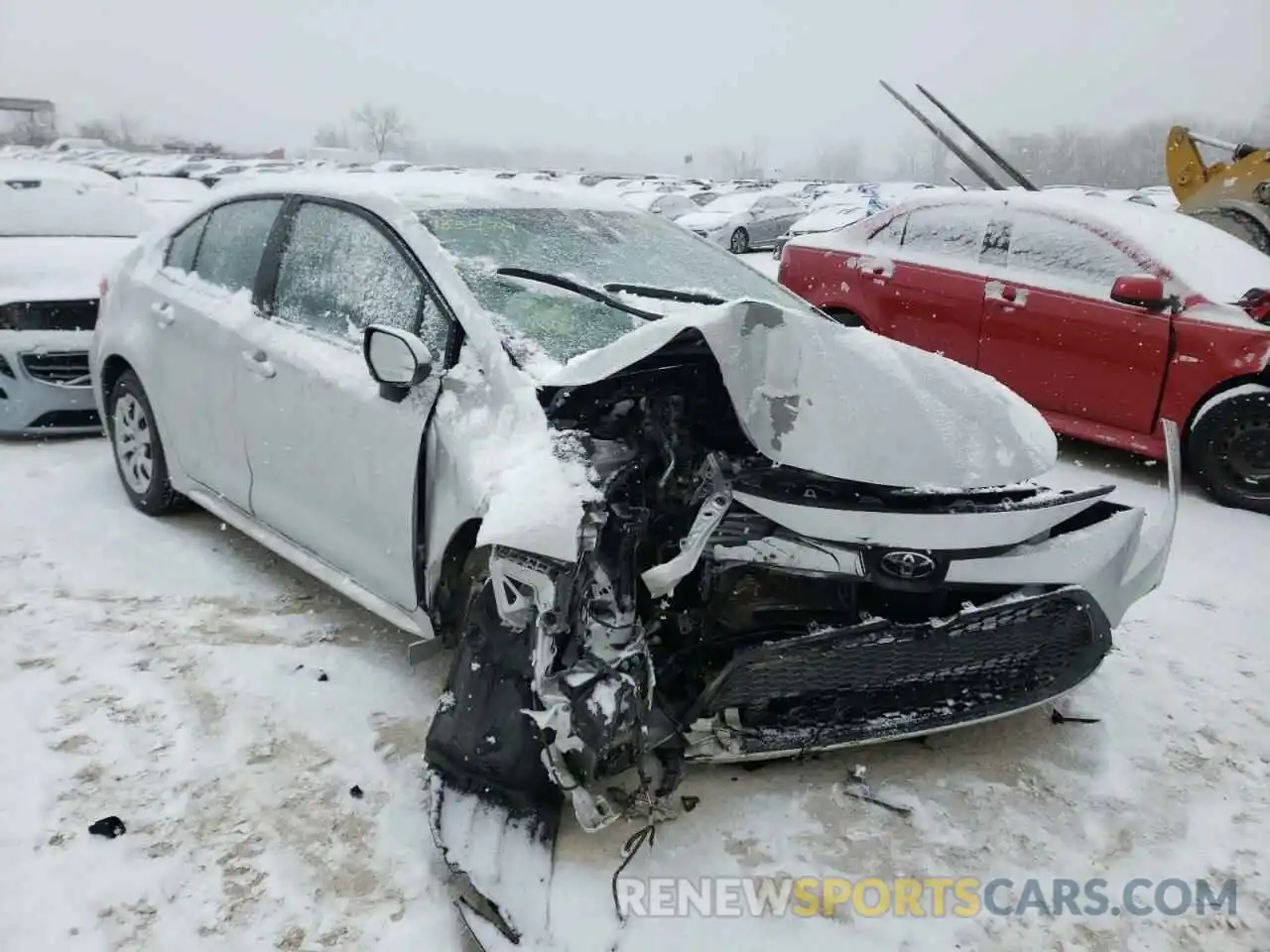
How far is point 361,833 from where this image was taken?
2.49 meters

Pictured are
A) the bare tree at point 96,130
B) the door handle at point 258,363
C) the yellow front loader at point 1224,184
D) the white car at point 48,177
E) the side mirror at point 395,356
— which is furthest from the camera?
the bare tree at point 96,130

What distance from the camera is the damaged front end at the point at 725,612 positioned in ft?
7.61

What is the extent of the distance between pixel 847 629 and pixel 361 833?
4.55 feet

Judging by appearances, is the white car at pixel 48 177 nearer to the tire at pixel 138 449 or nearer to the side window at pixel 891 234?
the tire at pixel 138 449

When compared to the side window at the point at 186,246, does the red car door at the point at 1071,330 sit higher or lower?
lower

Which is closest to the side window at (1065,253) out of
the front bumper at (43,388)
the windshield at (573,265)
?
the windshield at (573,265)

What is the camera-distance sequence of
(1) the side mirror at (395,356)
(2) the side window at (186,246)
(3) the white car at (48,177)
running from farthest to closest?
(3) the white car at (48,177) → (2) the side window at (186,246) → (1) the side mirror at (395,356)

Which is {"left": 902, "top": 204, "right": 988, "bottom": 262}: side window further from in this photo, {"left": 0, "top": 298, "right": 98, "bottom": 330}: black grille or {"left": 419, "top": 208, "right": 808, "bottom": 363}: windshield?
{"left": 0, "top": 298, "right": 98, "bottom": 330}: black grille

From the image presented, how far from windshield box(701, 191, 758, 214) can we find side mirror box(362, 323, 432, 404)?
1932 cm

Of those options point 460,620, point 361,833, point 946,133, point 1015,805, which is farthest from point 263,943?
point 946,133

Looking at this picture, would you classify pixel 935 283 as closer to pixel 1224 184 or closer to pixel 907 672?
pixel 907 672

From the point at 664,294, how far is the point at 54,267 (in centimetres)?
466

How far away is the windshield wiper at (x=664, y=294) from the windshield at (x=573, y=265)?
4cm

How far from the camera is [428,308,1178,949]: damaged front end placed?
2.32 meters
